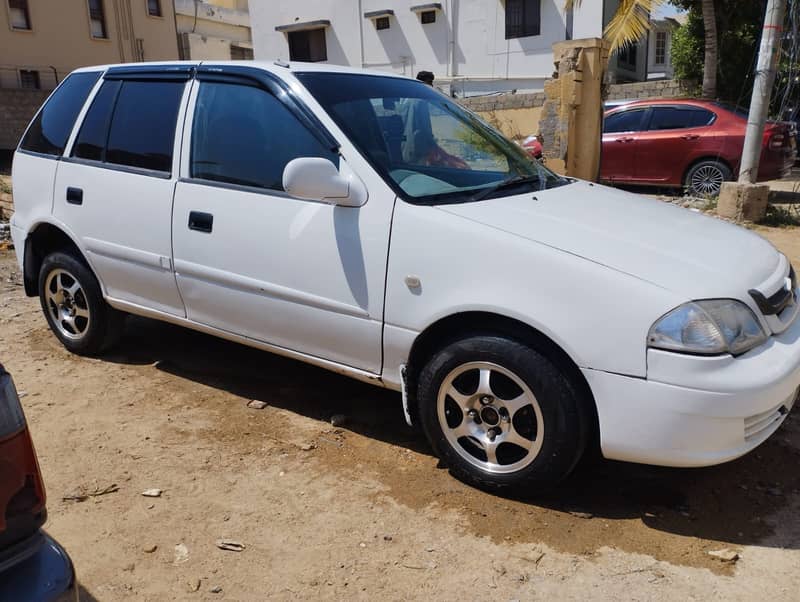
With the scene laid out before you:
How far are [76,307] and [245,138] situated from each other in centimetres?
184

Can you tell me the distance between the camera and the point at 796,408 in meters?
3.93

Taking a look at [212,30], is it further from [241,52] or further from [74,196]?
[74,196]

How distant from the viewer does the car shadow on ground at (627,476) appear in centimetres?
295

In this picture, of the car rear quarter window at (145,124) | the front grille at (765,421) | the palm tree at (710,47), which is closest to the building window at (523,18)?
the palm tree at (710,47)

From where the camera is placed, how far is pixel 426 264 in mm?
3041

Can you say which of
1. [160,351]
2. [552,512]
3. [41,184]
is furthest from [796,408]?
[41,184]

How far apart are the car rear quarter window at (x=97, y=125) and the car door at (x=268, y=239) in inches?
30.1

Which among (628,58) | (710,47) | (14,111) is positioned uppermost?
(628,58)

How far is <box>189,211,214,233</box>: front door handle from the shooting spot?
3.69m

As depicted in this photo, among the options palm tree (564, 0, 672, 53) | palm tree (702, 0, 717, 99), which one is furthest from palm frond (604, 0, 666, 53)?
palm tree (702, 0, 717, 99)

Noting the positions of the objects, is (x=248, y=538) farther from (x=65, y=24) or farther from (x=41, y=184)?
(x=65, y=24)

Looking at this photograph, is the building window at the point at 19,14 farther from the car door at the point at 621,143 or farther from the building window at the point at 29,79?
the car door at the point at 621,143

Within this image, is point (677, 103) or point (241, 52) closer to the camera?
point (677, 103)

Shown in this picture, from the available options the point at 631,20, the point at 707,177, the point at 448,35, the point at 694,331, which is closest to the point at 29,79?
the point at 448,35
